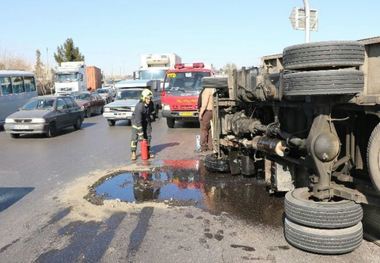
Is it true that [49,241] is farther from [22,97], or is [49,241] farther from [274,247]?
[22,97]

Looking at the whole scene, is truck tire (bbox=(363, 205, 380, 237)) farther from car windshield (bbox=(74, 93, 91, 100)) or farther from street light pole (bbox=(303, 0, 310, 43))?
car windshield (bbox=(74, 93, 91, 100))

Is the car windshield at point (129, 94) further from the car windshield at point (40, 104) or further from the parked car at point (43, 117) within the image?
the car windshield at point (40, 104)

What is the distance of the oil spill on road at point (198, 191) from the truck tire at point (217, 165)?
12cm

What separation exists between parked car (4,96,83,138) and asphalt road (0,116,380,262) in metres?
6.90

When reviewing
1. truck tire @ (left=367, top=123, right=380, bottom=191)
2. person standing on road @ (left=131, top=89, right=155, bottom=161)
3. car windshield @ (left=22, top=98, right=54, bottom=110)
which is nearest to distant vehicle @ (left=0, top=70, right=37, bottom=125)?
car windshield @ (left=22, top=98, right=54, bottom=110)

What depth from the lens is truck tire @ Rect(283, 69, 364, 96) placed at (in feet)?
14.4

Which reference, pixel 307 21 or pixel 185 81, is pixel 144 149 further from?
pixel 185 81

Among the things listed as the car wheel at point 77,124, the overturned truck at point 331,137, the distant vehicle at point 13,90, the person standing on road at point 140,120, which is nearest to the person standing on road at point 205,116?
the person standing on road at point 140,120

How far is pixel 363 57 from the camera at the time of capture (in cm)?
452

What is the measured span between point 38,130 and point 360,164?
13.5 m

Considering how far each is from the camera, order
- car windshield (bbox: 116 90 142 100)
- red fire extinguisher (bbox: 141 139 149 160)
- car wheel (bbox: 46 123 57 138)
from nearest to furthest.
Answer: red fire extinguisher (bbox: 141 139 149 160), car wheel (bbox: 46 123 57 138), car windshield (bbox: 116 90 142 100)

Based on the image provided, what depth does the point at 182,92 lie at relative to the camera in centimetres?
1811

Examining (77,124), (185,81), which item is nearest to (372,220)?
(185,81)

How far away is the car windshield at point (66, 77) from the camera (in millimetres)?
36781
